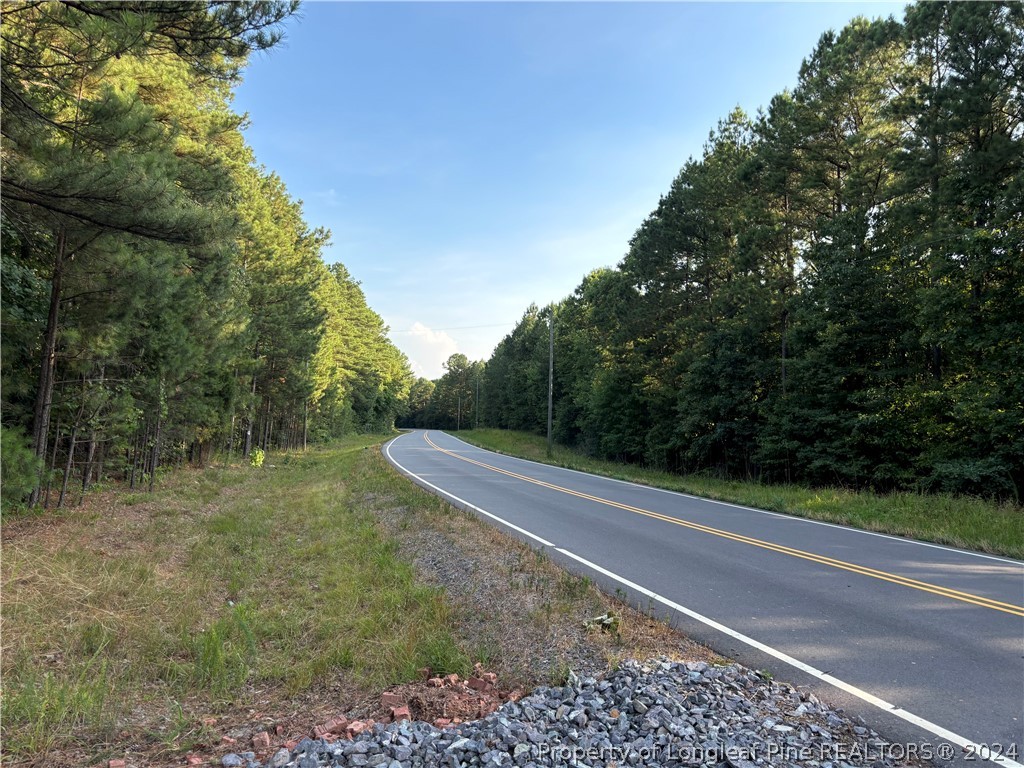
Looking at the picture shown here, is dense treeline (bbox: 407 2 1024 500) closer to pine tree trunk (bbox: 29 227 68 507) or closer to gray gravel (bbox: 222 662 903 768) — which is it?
gray gravel (bbox: 222 662 903 768)

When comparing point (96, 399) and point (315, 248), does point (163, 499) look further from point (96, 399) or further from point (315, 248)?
point (315, 248)

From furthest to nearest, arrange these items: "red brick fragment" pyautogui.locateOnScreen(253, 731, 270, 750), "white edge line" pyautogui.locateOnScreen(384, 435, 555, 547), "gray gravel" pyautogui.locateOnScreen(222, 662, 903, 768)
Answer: "white edge line" pyautogui.locateOnScreen(384, 435, 555, 547)
"red brick fragment" pyautogui.locateOnScreen(253, 731, 270, 750)
"gray gravel" pyautogui.locateOnScreen(222, 662, 903, 768)

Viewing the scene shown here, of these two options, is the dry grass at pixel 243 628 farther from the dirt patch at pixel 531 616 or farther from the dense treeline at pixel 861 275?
the dense treeline at pixel 861 275

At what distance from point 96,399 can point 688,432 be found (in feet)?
69.9

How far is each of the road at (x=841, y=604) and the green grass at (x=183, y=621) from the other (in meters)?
2.77

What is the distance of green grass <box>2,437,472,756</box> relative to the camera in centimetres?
375

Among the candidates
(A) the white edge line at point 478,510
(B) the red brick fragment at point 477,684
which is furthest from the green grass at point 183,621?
(A) the white edge line at point 478,510

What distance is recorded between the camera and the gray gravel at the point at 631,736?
295 centimetres

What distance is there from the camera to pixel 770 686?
382 centimetres

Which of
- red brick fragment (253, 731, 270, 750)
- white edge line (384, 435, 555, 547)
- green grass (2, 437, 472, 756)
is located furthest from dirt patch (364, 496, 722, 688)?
red brick fragment (253, 731, 270, 750)

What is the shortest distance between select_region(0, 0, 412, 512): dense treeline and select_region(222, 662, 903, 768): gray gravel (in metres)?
5.64

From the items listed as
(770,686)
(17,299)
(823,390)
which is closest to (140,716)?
(770,686)

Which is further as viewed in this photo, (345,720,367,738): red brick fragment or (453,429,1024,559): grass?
(453,429,1024,559): grass

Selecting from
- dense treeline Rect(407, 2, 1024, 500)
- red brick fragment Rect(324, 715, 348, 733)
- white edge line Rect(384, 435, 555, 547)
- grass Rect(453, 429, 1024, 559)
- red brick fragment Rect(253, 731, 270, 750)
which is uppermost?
dense treeline Rect(407, 2, 1024, 500)
